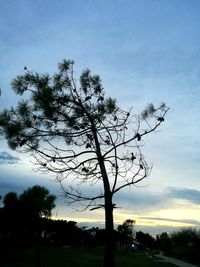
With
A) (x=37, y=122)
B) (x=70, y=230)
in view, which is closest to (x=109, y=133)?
(x=37, y=122)

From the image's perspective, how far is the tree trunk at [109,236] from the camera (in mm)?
9398

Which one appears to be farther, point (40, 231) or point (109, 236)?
point (40, 231)

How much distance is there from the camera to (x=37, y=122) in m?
10.1

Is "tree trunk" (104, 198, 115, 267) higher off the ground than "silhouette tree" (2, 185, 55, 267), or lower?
lower

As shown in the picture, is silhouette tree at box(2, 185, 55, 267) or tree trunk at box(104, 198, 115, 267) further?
silhouette tree at box(2, 185, 55, 267)

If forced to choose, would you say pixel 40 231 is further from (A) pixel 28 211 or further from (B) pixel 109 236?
(B) pixel 109 236

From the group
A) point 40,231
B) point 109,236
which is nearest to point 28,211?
point 40,231

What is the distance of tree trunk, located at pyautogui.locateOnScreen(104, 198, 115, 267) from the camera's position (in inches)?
370

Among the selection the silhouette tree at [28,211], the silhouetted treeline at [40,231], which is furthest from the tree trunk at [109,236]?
the silhouette tree at [28,211]

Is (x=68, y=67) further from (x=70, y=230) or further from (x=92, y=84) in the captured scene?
(x=70, y=230)

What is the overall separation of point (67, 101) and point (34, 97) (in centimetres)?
87

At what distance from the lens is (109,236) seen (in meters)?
9.57

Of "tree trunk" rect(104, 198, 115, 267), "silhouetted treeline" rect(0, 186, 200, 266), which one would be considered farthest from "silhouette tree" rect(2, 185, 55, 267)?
"tree trunk" rect(104, 198, 115, 267)

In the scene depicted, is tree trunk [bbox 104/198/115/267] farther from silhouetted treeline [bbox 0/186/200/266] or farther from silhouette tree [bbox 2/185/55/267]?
silhouette tree [bbox 2/185/55/267]
